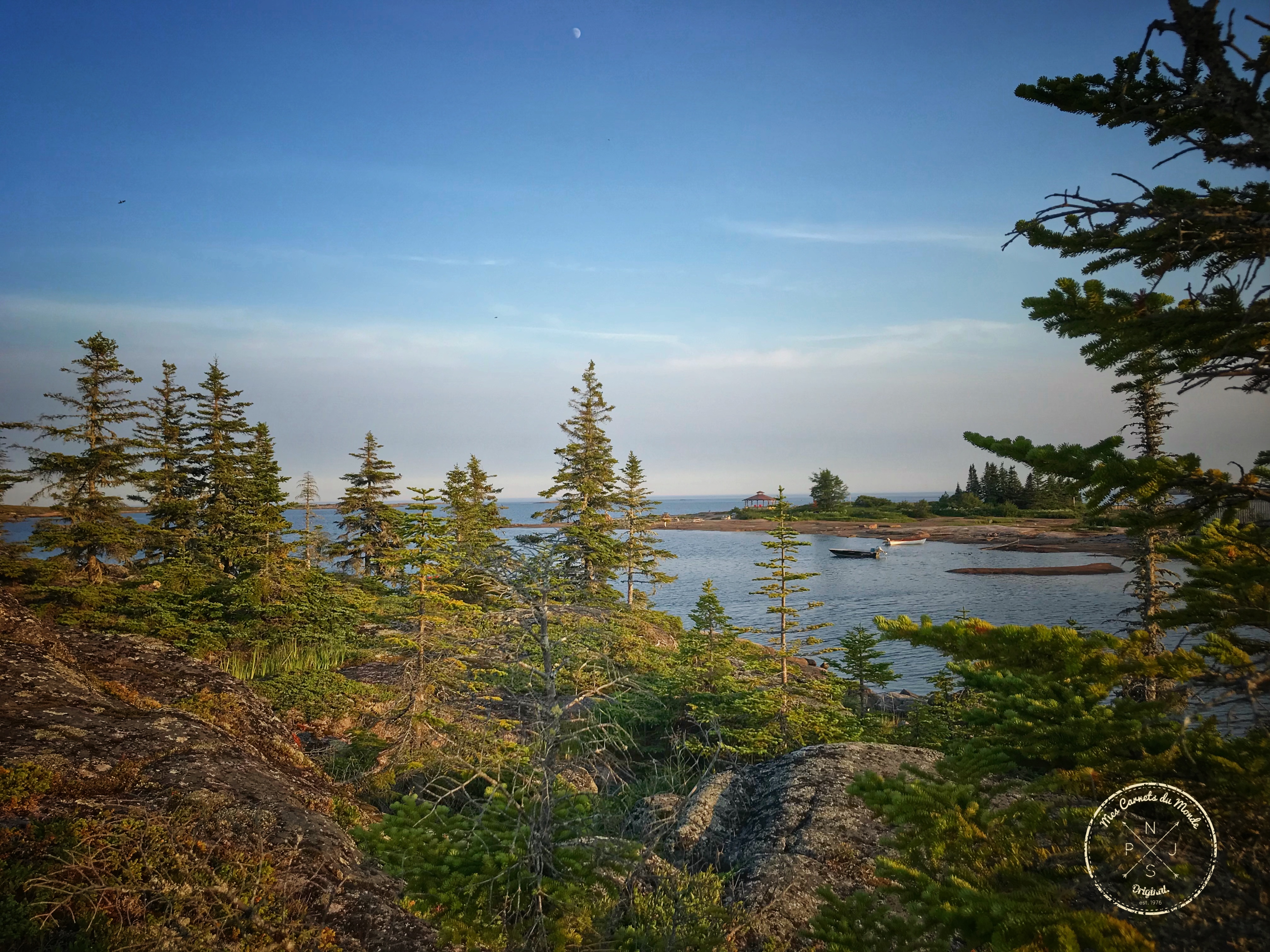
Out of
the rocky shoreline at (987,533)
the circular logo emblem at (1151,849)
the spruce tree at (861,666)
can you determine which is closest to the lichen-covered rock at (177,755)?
the circular logo emblem at (1151,849)

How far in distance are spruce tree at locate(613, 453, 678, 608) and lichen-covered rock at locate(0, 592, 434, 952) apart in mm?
18782

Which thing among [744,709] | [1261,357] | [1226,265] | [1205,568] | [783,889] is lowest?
[744,709]

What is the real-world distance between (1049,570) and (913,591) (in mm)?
15088

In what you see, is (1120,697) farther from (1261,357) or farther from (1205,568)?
(1261,357)

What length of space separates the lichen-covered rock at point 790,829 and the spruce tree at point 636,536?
58.3ft

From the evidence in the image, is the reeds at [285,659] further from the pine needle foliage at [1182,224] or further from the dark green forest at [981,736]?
the pine needle foliage at [1182,224]

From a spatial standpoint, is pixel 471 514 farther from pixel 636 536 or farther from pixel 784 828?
pixel 784 828

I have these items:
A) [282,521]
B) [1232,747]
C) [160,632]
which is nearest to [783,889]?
[1232,747]

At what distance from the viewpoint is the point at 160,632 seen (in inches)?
562

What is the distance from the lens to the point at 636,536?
2723 centimetres

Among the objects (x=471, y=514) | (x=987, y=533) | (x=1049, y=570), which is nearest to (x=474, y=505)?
(x=471, y=514)

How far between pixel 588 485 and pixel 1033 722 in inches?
888

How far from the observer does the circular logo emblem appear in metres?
2.55

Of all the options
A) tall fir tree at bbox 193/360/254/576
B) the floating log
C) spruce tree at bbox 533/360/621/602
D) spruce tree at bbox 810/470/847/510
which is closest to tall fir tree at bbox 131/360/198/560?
tall fir tree at bbox 193/360/254/576
